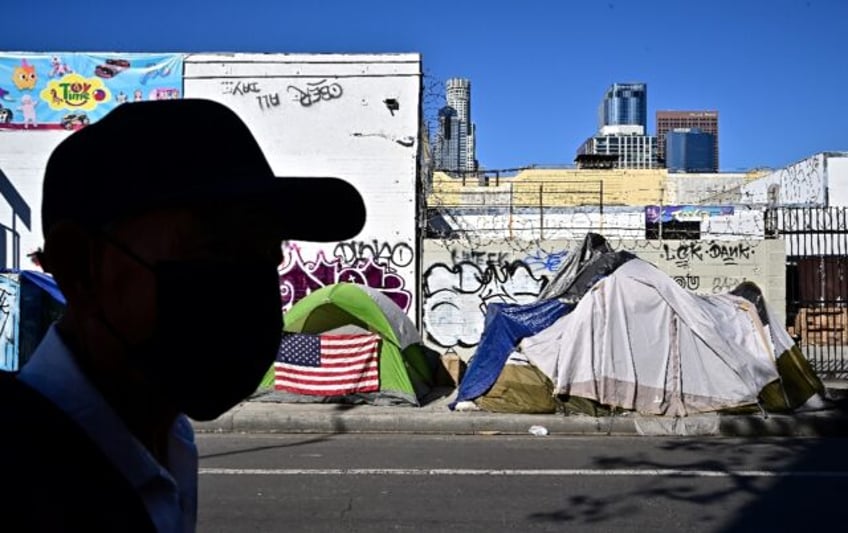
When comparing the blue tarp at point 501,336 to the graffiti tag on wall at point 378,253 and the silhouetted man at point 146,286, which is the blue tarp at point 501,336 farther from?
the silhouetted man at point 146,286

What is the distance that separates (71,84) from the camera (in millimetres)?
16781

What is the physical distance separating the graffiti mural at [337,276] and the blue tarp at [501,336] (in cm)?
443

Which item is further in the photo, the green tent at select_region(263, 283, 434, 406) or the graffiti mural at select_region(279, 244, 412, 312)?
the graffiti mural at select_region(279, 244, 412, 312)

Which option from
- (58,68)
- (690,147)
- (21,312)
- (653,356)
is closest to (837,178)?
(653,356)

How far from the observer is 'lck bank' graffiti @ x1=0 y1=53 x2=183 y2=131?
16.8 metres

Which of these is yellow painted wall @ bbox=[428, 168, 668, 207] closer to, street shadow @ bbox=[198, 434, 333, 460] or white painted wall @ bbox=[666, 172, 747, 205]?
white painted wall @ bbox=[666, 172, 747, 205]

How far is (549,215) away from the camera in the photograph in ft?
81.6

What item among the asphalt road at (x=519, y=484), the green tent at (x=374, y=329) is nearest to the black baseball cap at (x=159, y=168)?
the asphalt road at (x=519, y=484)

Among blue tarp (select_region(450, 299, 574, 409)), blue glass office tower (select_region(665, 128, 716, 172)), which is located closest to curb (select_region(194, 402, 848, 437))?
blue tarp (select_region(450, 299, 574, 409))

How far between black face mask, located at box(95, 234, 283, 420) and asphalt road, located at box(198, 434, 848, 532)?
204 inches

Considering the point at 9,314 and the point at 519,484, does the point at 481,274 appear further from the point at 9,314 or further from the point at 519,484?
the point at 519,484

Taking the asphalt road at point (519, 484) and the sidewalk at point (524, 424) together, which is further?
the sidewalk at point (524, 424)

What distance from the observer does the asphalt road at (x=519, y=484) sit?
6.52m

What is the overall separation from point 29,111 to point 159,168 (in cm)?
1742
